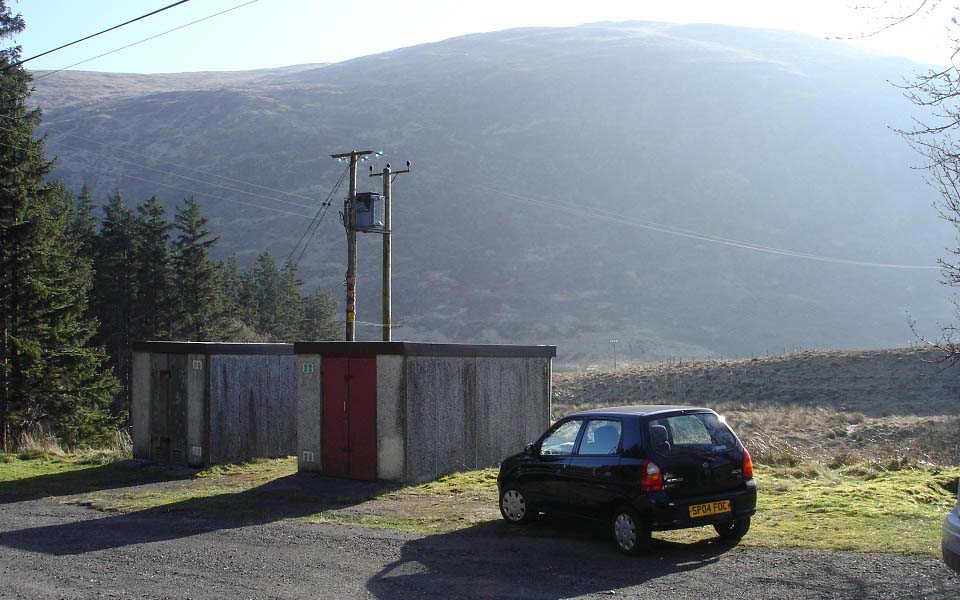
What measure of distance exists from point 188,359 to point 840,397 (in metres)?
30.3

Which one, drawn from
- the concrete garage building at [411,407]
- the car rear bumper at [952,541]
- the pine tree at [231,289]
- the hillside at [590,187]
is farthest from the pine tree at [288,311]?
the car rear bumper at [952,541]

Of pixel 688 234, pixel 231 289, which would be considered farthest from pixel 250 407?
pixel 688 234

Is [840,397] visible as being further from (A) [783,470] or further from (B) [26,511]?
(B) [26,511]

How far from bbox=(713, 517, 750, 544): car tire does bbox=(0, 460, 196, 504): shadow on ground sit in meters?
11.3

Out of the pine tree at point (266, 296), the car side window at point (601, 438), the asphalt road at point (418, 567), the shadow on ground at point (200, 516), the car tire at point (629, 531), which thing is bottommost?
the shadow on ground at point (200, 516)

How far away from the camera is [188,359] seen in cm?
1892

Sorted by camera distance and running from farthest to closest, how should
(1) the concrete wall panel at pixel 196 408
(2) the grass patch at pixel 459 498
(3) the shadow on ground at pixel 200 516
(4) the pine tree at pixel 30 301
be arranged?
(4) the pine tree at pixel 30 301 < (1) the concrete wall panel at pixel 196 408 < (3) the shadow on ground at pixel 200 516 < (2) the grass patch at pixel 459 498

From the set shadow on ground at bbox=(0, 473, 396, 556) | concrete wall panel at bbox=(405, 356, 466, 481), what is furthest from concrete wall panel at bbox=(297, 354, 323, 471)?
concrete wall panel at bbox=(405, 356, 466, 481)

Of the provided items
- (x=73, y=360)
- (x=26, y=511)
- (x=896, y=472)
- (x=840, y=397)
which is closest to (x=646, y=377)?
(x=840, y=397)

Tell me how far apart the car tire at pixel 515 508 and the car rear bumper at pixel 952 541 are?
538 centimetres

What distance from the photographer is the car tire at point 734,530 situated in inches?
392

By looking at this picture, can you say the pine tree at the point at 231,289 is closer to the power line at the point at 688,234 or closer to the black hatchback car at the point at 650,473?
the black hatchback car at the point at 650,473

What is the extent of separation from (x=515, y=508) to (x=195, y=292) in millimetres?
36637

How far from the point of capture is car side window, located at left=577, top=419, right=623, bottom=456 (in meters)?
10.0
